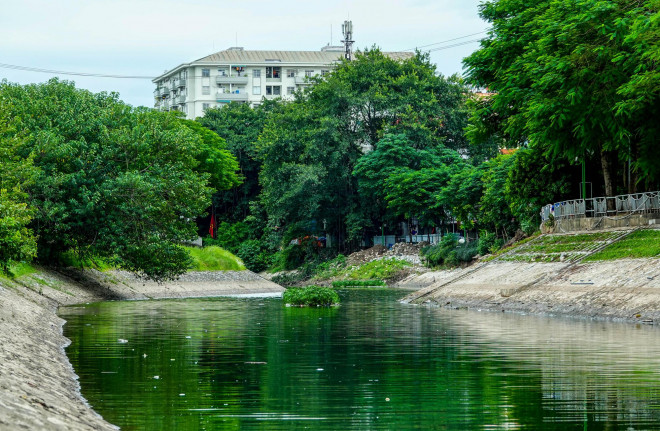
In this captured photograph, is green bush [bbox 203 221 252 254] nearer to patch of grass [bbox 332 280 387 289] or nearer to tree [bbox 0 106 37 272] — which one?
patch of grass [bbox 332 280 387 289]

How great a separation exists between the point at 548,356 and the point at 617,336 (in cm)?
507

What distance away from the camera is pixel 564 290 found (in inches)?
1467

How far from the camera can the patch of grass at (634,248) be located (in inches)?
1443

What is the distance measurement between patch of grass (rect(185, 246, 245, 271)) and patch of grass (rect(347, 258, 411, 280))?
575 inches

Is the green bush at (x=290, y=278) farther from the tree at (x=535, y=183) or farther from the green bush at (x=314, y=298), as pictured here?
the green bush at (x=314, y=298)

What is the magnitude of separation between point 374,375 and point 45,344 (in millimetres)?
9179

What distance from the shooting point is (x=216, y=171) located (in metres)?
101

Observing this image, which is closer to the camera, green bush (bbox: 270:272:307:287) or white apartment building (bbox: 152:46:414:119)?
green bush (bbox: 270:272:307:287)

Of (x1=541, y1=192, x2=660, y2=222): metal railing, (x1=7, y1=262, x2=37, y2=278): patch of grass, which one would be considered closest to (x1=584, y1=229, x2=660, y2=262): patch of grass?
(x1=541, y1=192, x2=660, y2=222): metal railing

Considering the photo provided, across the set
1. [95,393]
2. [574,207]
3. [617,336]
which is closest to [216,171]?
[574,207]

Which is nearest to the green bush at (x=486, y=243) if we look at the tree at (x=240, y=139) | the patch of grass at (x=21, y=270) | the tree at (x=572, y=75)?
the tree at (x=572, y=75)

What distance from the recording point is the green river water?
13109 mm

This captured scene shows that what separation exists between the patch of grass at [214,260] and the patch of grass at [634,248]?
135ft

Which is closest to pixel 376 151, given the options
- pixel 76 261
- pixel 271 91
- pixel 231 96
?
pixel 76 261
